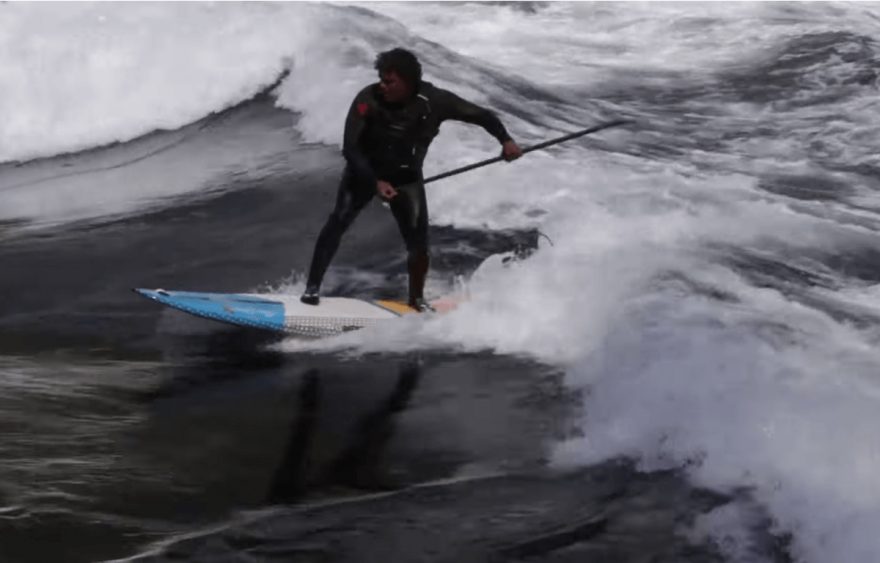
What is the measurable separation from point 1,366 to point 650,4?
21.9m

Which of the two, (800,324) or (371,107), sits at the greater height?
(371,107)

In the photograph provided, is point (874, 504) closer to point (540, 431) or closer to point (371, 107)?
point (540, 431)

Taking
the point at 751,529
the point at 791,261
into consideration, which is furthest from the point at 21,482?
the point at 791,261

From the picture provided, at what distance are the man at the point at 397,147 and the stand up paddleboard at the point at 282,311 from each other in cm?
13

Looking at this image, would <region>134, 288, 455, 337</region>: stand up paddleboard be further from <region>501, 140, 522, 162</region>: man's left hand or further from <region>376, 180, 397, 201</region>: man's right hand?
<region>501, 140, 522, 162</region>: man's left hand

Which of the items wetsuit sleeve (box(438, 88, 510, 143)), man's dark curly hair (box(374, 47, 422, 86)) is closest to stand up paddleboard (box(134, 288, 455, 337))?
wetsuit sleeve (box(438, 88, 510, 143))

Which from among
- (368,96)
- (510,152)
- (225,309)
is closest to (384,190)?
(368,96)

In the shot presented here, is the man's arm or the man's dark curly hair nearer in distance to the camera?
the man's dark curly hair

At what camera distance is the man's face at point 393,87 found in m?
7.68

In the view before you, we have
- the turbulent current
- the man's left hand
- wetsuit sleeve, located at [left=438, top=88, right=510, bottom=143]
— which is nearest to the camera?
the turbulent current

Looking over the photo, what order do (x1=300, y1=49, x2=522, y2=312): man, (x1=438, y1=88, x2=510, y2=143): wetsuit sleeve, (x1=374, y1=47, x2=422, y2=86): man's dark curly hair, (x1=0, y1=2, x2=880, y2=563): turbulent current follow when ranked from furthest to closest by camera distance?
1. (x1=438, y1=88, x2=510, y2=143): wetsuit sleeve
2. (x1=300, y1=49, x2=522, y2=312): man
3. (x1=374, y1=47, x2=422, y2=86): man's dark curly hair
4. (x1=0, y1=2, x2=880, y2=563): turbulent current

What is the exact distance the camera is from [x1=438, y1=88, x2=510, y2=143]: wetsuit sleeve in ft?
26.4

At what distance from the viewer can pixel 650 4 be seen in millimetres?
27516

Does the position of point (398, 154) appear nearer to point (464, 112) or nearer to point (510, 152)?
point (464, 112)
